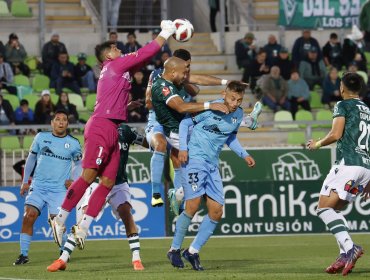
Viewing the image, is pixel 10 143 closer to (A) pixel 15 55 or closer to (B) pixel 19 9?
(A) pixel 15 55

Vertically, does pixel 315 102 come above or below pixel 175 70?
below

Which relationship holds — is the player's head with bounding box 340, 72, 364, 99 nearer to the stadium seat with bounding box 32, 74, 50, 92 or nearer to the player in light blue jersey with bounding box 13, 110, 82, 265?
the player in light blue jersey with bounding box 13, 110, 82, 265

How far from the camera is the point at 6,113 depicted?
27.0 metres

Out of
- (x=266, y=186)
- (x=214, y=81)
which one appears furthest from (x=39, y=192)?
(x=266, y=186)

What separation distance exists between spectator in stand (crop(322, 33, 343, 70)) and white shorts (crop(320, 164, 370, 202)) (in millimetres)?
17436

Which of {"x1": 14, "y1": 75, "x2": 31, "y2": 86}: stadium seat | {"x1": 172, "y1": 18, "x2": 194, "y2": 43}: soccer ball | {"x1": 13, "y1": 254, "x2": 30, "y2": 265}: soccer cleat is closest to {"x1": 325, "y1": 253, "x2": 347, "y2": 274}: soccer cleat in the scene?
{"x1": 172, "y1": 18, "x2": 194, "y2": 43}: soccer ball

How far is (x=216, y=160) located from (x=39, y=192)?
356 centimetres

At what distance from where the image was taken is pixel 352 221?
971 inches

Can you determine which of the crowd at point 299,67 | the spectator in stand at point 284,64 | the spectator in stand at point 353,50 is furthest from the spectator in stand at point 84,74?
the spectator in stand at point 353,50

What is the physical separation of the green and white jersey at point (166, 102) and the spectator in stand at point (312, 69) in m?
14.7


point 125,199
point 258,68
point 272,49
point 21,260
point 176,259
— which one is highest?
point 272,49

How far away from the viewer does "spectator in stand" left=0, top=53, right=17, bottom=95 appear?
93.5ft

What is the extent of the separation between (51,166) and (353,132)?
5.48 m

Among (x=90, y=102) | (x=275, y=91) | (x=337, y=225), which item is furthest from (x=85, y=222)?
(x=275, y=91)
